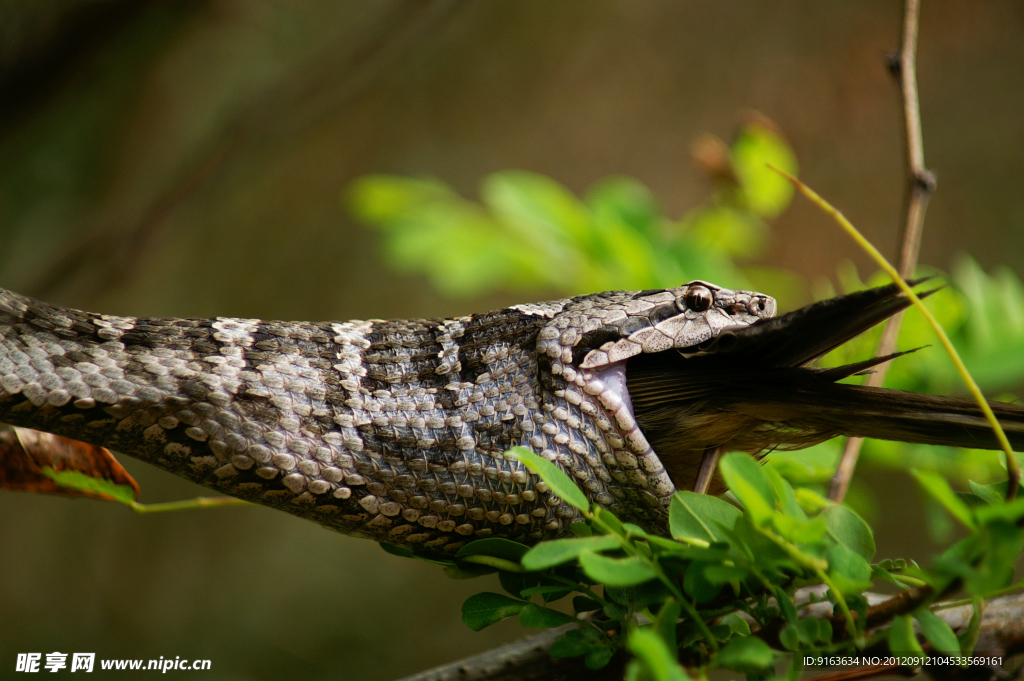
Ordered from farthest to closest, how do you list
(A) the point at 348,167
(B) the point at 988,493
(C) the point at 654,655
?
(A) the point at 348,167, (B) the point at 988,493, (C) the point at 654,655

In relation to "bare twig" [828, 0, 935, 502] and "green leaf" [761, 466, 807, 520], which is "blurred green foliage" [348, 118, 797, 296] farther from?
"green leaf" [761, 466, 807, 520]

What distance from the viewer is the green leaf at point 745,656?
534 millimetres

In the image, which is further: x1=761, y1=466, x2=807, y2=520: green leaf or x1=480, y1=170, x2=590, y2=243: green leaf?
x1=480, y1=170, x2=590, y2=243: green leaf

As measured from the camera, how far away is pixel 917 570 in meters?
0.58

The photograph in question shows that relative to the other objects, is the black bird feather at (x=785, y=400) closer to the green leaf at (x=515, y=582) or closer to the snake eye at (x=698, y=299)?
the snake eye at (x=698, y=299)

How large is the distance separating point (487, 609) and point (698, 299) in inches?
17.2

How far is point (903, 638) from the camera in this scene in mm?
549

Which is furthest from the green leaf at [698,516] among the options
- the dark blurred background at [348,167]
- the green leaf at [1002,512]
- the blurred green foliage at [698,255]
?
the dark blurred background at [348,167]

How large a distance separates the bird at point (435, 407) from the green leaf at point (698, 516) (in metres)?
0.11

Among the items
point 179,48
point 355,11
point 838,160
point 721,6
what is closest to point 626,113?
point 721,6

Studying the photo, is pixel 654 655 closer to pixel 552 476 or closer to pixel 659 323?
pixel 552 476

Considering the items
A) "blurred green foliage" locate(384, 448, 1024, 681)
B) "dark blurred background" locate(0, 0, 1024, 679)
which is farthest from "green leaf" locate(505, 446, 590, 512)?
"dark blurred background" locate(0, 0, 1024, 679)

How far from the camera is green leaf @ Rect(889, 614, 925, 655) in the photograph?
0.55m

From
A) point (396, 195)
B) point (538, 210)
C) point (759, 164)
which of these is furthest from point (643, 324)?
point (396, 195)
